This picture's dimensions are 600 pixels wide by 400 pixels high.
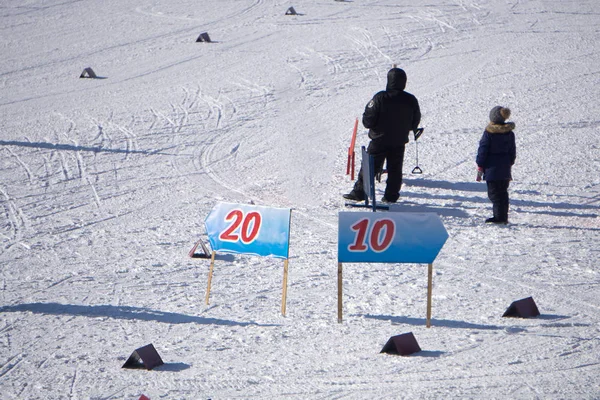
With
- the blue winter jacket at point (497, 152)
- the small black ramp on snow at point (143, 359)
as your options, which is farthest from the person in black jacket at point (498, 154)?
the small black ramp on snow at point (143, 359)

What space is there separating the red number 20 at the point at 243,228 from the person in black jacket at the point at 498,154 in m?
3.68

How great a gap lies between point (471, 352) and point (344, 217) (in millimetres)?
1417

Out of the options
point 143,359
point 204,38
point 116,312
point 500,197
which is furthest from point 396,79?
point 204,38

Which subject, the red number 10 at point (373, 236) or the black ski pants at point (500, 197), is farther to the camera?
the black ski pants at point (500, 197)

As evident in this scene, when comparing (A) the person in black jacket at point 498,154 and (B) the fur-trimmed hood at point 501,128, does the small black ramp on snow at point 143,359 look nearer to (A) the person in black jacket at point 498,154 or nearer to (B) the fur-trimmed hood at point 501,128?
(A) the person in black jacket at point 498,154

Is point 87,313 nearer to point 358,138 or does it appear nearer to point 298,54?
point 358,138

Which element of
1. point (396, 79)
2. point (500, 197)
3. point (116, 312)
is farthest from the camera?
point (396, 79)

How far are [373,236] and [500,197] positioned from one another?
355cm

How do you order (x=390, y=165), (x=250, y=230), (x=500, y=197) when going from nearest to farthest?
(x=250, y=230), (x=500, y=197), (x=390, y=165)

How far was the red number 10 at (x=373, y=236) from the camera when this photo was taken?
6.48 meters

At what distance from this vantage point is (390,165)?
34.1 ft

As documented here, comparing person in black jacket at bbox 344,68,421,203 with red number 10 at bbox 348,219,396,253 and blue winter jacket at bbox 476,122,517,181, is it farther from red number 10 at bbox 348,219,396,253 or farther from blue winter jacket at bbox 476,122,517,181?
red number 10 at bbox 348,219,396,253

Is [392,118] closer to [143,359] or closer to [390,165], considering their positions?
[390,165]

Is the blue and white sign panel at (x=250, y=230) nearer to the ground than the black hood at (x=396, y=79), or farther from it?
nearer to the ground
